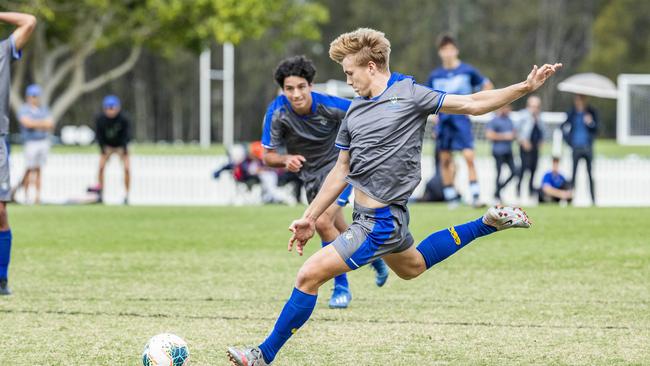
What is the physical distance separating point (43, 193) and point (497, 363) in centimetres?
2363

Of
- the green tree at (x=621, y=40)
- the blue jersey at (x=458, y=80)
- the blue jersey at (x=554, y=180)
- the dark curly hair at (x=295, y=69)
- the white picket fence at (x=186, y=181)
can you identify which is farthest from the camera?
the green tree at (x=621, y=40)

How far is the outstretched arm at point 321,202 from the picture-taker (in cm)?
611

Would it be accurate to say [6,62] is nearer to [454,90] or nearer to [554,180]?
[454,90]

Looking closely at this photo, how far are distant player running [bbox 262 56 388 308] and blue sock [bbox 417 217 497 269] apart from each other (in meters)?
1.40

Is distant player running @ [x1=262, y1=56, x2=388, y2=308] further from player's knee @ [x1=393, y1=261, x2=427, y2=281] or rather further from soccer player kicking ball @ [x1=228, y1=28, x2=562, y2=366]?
soccer player kicking ball @ [x1=228, y1=28, x2=562, y2=366]

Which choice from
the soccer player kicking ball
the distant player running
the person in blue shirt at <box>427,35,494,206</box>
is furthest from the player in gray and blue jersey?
the person in blue shirt at <box>427,35,494,206</box>

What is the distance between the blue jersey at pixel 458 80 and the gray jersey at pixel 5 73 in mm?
8512

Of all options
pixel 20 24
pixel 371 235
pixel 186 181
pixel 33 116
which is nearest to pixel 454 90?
pixel 20 24

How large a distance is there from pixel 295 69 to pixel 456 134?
29.1ft

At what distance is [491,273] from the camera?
10539 millimetres

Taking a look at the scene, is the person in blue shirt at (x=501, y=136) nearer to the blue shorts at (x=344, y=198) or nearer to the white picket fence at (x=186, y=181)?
the white picket fence at (x=186, y=181)

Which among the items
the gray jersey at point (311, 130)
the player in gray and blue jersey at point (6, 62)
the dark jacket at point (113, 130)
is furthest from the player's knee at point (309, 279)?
the dark jacket at point (113, 130)

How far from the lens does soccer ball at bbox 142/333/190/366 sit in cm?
582

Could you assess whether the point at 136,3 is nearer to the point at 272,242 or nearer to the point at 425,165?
the point at 425,165
